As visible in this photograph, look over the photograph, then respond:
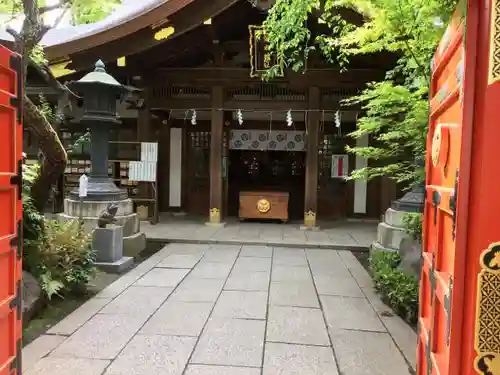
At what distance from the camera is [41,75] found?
568 cm

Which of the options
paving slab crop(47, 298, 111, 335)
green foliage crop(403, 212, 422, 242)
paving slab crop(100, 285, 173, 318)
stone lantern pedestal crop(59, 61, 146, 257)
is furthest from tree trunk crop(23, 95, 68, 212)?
green foliage crop(403, 212, 422, 242)

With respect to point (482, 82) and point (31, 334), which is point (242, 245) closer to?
point (31, 334)

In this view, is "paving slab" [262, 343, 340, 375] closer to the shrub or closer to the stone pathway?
the stone pathway

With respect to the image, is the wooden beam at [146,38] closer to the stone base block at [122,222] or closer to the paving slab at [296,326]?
the stone base block at [122,222]

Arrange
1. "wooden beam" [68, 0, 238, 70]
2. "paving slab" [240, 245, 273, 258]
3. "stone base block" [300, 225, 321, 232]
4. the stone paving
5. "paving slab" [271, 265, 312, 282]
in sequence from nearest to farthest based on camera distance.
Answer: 1. "paving slab" [271, 265, 312, 282]
2. "paving slab" [240, 245, 273, 258]
3. the stone paving
4. "wooden beam" [68, 0, 238, 70]
5. "stone base block" [300, 225, 321, 232]

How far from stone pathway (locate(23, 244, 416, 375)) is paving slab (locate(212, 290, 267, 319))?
0.04 feet

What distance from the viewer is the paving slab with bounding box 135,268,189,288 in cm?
592

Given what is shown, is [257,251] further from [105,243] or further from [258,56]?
[258,56]

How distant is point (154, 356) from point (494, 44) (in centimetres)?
337

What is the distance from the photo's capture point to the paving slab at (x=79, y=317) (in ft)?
13.8

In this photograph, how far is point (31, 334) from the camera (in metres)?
4.07

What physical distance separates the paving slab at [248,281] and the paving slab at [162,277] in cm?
75

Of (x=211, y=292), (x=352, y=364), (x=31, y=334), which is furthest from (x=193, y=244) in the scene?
(x=352, y=364)

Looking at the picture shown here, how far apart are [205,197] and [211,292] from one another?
7272 millimetres
